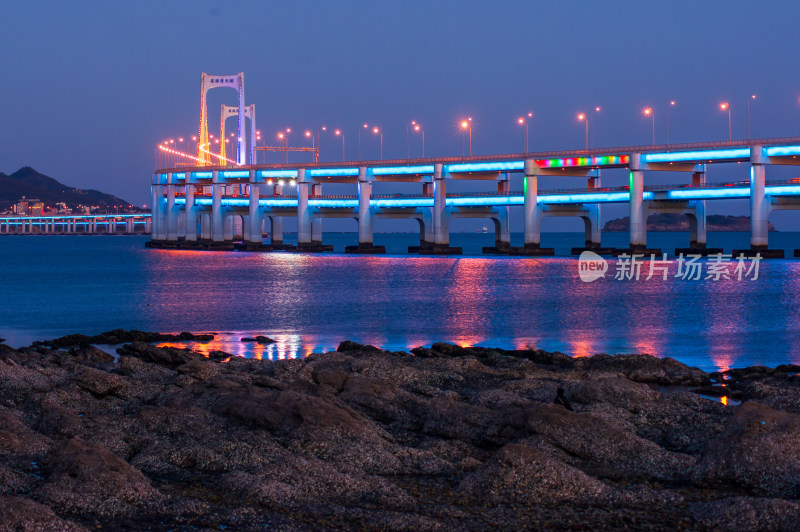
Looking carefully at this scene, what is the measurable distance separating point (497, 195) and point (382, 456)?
61479mm

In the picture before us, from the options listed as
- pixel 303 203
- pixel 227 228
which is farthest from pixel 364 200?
pixel 227 228

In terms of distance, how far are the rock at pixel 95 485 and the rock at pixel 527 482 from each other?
8.71ft

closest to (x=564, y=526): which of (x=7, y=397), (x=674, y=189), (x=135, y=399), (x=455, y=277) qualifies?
(x=135, y=399)

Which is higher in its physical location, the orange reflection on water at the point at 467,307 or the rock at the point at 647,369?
the rock at the point at 647,369

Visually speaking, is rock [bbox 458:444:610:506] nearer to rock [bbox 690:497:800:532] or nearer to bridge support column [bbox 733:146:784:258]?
rock [bbox 690:497:800:532]

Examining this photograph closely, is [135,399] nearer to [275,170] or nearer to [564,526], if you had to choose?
[564,526]

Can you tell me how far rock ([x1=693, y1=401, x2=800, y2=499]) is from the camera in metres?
7.58

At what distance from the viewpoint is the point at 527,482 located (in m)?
7.47

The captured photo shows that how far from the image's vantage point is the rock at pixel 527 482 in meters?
7.26

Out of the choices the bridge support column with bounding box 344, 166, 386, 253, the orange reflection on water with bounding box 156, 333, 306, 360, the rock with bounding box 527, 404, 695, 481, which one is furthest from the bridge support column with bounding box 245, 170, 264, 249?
the rock with bounding box 527, 404, 695, 481

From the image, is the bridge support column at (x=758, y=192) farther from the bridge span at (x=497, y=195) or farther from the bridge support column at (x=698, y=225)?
the bridge support column at (x=698, y=225)

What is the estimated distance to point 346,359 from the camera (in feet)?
48.8

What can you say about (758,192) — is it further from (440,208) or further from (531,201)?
(440,208)

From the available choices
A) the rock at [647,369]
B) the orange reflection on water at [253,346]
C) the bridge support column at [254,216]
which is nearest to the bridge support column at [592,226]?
the bridge support column at [254,216]
